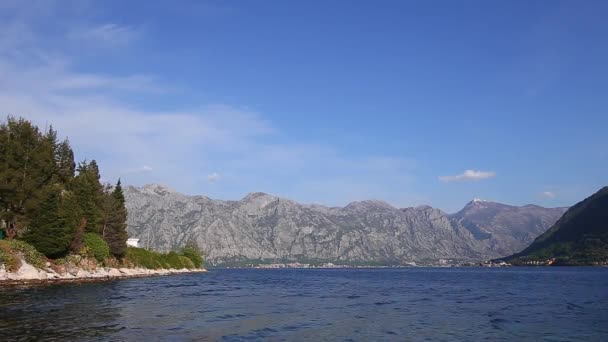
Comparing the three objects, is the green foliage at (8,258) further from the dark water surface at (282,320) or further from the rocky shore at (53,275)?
the dark water surface at (282,320)

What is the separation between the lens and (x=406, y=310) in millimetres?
47750

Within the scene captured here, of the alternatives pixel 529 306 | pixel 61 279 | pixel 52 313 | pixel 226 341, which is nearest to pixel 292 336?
pixel 226 341

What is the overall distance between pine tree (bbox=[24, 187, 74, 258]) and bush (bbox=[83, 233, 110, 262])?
12503 mm

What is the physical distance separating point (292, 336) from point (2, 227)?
251 feet

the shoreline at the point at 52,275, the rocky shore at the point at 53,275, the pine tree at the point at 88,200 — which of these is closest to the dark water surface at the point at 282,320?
the shoreline at the point at 52,275

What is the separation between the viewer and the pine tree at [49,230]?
252 ft

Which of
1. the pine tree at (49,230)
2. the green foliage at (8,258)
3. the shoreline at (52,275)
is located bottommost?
the shoreline at (52,275)

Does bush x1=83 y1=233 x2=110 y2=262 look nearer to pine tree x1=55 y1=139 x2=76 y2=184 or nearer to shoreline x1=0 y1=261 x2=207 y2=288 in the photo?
shoreline x1=0 y1=261 x2=207 y2=288

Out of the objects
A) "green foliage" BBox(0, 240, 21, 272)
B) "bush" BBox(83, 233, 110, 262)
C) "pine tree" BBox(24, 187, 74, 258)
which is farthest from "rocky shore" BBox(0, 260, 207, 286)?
"pine tree" BBox(24, 187, 74, 258)

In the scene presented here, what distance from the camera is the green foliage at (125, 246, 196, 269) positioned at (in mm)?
130125

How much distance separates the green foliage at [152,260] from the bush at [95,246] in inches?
959

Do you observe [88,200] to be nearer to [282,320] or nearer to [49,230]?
[49,230]

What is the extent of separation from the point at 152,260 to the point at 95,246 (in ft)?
163

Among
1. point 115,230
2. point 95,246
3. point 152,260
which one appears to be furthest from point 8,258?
point 152,260
